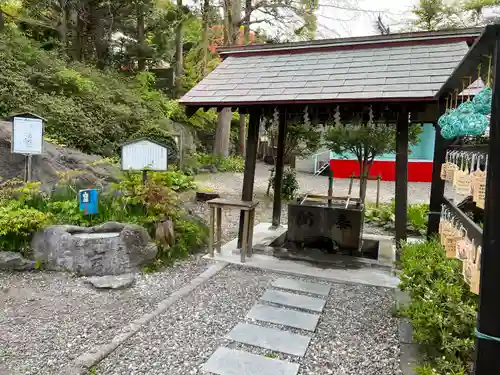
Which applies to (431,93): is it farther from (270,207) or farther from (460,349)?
(270,207)

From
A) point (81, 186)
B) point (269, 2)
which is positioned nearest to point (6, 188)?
point (81, 186)

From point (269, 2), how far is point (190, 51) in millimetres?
5889

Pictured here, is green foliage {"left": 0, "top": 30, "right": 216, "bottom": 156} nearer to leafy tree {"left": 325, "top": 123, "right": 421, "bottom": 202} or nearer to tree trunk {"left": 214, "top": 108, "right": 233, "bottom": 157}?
tree trunk {"left": 214, "top": 108, "right": 233, "bottom": 157}

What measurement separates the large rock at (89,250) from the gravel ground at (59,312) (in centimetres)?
19

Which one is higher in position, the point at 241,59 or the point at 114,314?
the point at 241,59

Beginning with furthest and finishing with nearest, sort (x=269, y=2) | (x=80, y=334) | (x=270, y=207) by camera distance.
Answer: (x=269, y=2), (x=270, y=207), (x=80, y=334)

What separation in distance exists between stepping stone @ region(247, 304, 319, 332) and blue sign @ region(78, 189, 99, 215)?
3.01 m

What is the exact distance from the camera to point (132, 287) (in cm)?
472

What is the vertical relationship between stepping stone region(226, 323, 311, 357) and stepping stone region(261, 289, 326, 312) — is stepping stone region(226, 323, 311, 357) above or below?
below

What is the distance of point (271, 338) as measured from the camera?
11.5 ft

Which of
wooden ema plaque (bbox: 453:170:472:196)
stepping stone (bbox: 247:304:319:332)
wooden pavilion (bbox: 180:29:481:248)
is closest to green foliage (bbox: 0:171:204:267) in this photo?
wooden pavilion (bbox: 180:29:481:248)

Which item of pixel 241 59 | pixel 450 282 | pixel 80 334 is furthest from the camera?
pixel 241 59

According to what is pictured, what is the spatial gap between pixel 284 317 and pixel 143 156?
3340 millimetres

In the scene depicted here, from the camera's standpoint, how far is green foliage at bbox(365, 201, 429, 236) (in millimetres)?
8117
